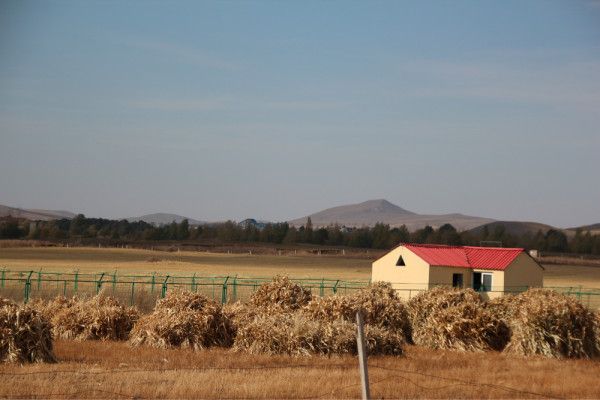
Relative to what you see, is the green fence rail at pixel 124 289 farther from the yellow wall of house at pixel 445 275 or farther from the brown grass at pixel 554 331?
the brown grass at pixel 554 331

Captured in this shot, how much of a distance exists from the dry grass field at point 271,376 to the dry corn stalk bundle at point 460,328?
2.49 meters

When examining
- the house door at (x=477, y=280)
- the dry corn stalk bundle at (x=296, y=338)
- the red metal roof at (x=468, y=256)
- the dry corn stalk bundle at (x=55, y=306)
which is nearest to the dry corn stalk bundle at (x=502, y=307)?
the dry corn stalk bundle at (x=296, y=338)

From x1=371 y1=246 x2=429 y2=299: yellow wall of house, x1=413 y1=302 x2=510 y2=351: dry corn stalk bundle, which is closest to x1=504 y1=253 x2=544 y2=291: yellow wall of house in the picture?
x1=371 y1=246 x2=429 y2=299: yellow wall of house

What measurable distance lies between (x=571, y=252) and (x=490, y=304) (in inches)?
5031

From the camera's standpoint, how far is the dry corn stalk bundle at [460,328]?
2711cm

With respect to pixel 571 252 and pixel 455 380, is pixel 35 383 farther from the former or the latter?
pixel 571 252

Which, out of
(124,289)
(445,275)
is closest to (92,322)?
(124,289)

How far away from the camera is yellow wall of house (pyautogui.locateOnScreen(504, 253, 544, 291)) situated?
4544 centimetres

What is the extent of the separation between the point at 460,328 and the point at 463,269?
19726mm

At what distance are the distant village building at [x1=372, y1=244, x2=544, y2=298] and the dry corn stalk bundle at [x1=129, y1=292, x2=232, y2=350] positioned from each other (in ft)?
66.9

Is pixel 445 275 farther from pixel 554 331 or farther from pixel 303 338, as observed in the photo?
pixel 303 338

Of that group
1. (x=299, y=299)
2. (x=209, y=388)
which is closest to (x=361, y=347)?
(x=209, y=388)

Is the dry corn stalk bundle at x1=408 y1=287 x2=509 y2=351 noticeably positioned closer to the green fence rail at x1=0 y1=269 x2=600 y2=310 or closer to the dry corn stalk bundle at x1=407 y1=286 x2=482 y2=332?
the dry corn stalk bundle at x1=407 y1=286 x2=482 y2=332

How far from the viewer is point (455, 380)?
64.3ft
